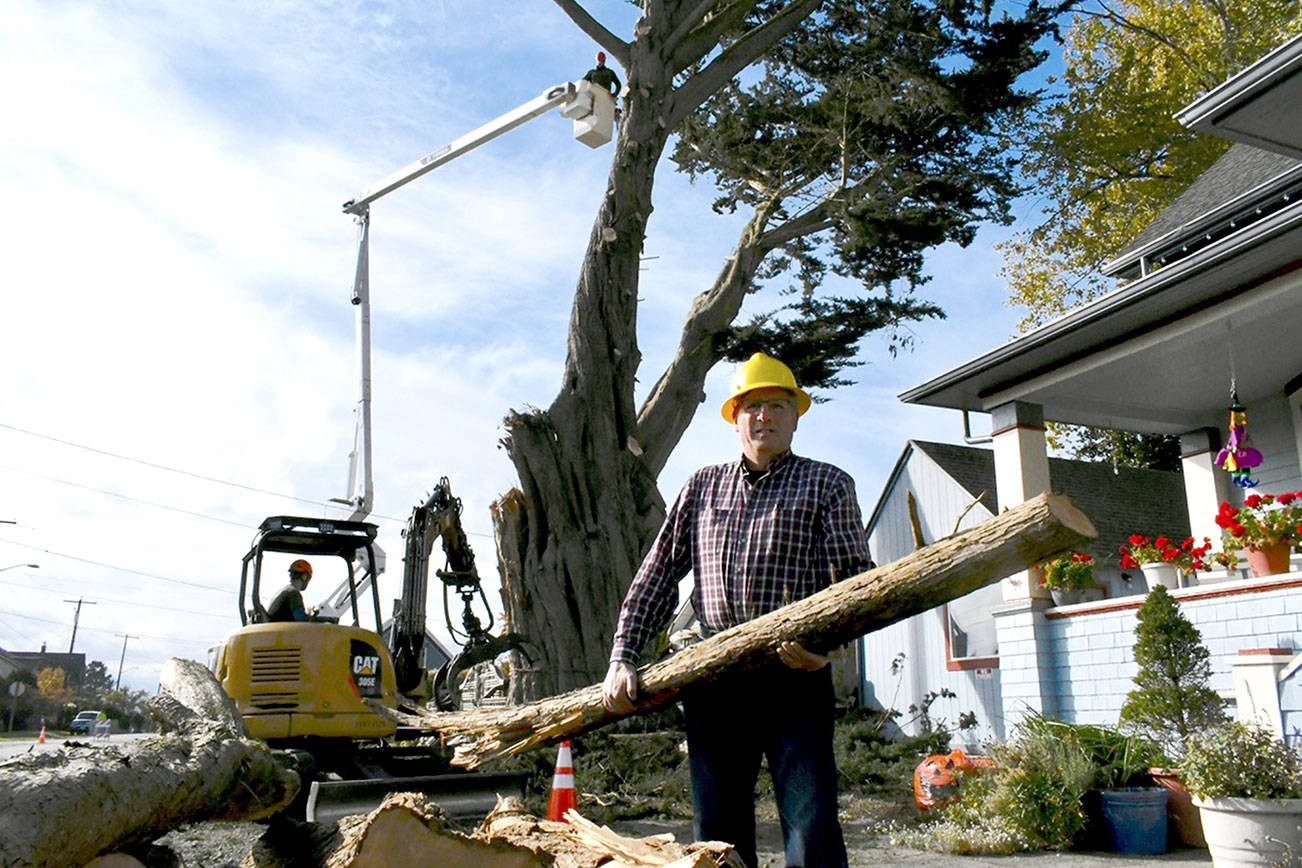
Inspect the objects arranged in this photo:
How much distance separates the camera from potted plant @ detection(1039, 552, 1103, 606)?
10.2 m

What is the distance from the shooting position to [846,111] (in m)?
13.3

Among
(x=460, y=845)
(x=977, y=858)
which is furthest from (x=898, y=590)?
(x=977, y=858)

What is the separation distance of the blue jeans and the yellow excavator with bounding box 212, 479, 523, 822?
3232 millimetres

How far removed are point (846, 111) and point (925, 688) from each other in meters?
9.41

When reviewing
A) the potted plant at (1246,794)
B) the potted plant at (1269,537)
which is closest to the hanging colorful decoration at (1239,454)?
the potted plant at (1269,537)

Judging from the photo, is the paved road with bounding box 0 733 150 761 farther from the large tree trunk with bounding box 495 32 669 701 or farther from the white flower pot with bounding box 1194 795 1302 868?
the white flower pot with bounding box 1194 795 1302 868

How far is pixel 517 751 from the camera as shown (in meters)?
4.21

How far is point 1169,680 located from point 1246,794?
8.44 ft

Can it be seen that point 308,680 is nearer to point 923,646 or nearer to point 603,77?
point 603,77

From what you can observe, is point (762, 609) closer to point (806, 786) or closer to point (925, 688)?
point (806, 786)

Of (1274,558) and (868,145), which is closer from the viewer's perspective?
(1274,558)

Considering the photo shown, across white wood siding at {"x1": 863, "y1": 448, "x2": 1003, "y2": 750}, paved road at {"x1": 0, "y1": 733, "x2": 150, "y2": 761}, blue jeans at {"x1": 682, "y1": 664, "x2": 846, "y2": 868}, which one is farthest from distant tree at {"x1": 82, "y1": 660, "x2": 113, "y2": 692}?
blue jeans at {"x1": 682, "y1": 664, "x2": 846, "y2": 868}

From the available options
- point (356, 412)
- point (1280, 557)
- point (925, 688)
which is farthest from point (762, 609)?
point (925, 688)

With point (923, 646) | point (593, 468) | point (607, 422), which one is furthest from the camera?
point (923, 646)
